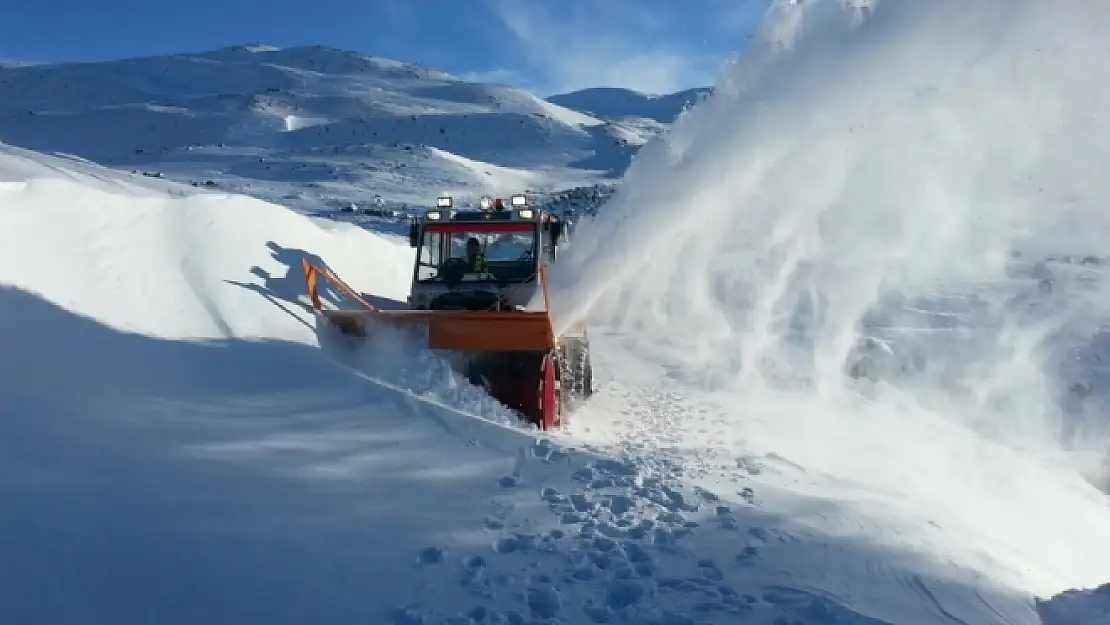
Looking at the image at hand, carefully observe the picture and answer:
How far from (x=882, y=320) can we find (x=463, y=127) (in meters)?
45.6

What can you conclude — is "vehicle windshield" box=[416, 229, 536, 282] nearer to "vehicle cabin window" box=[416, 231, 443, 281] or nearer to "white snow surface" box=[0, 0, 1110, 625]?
"vehicle cabin window" box=[416, 231, 443, 281]

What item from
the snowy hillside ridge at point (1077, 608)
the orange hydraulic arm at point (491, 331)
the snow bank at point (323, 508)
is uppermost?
the orange hydraulic arm at point (491, 331)

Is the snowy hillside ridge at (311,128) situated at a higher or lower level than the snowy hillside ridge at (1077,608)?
higher

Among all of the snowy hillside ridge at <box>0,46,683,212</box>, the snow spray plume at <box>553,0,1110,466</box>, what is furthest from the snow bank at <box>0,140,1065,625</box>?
the snowy hillside ridge at <box>0,46,683,212</box>

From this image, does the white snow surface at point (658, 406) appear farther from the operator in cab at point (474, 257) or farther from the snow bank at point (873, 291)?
the operator in cab at point (474, 257)

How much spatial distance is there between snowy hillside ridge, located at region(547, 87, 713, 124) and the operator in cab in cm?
6773

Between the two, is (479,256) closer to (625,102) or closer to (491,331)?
(491,331)

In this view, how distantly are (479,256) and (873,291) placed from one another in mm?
9488

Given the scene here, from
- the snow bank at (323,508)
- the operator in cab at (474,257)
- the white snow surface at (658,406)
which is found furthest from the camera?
the operator in cab at (474,257)

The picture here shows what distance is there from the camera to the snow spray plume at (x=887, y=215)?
7848mm

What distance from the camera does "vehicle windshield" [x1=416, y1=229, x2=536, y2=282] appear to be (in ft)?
29.7

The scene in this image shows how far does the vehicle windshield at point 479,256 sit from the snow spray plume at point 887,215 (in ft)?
1.64

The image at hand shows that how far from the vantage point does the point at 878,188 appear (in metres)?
11.7

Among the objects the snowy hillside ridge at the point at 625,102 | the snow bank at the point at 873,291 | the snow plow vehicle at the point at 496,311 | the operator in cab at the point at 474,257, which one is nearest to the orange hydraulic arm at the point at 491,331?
the snow plow vehicle at the point at 496,311
